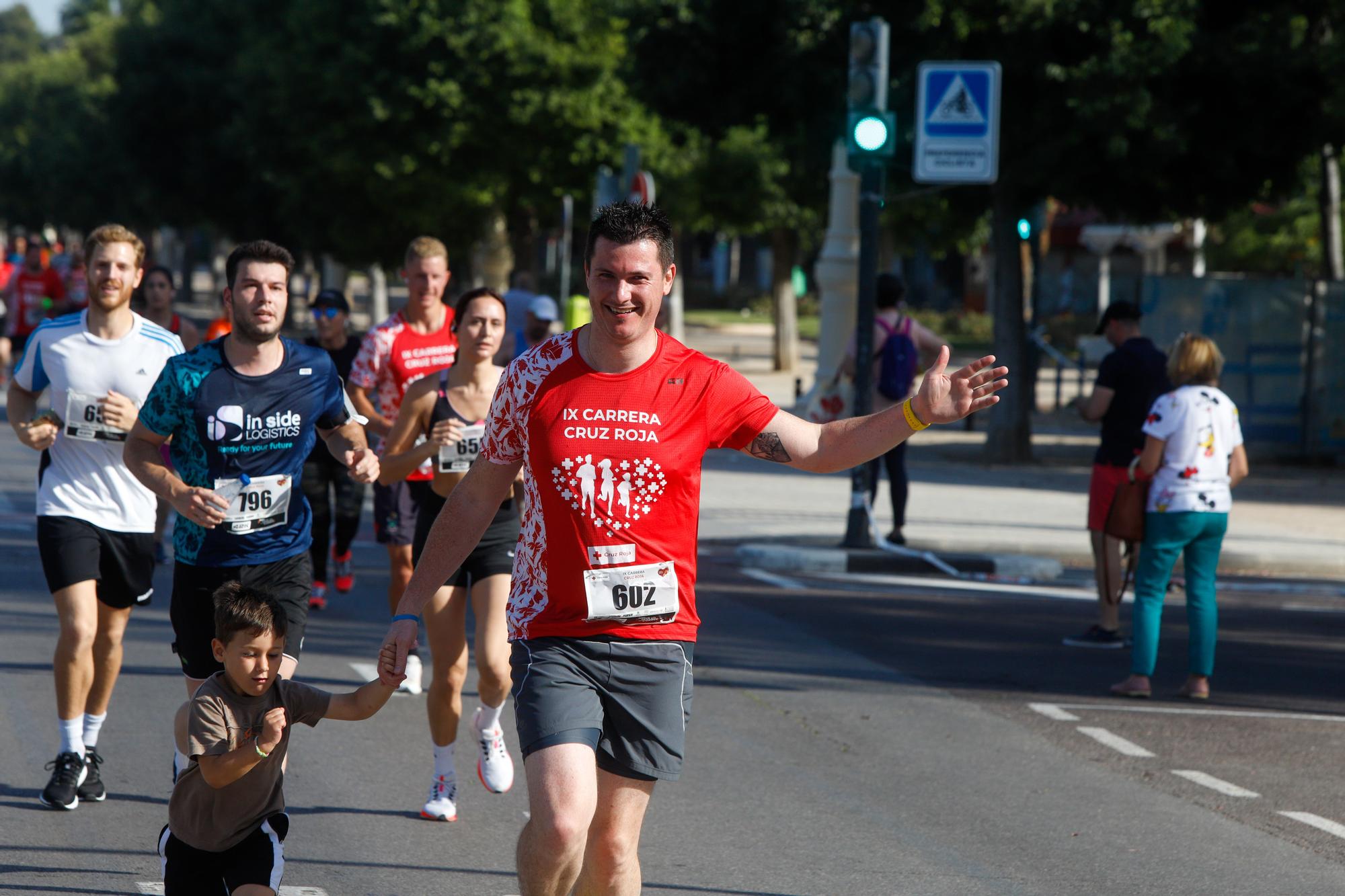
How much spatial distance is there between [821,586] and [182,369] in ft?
22.8

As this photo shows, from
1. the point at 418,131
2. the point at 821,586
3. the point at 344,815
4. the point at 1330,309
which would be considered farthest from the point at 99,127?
the point at 344,815

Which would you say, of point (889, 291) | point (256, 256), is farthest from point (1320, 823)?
point (889, 291)

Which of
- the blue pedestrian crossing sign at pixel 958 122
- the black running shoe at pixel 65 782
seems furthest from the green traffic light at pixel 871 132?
the black running shoe at pixel 65 782

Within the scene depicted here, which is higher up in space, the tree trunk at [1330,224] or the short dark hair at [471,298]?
Result: the tree trunk at [1330,224]

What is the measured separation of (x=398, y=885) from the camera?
5297 mm

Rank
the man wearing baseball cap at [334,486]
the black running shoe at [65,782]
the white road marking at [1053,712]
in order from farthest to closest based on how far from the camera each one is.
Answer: the man wearing baseball cap at [334,486]
the white road marking at [1053,712]
the black running shoe at [65,782]

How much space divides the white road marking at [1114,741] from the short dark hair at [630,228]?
421 cm

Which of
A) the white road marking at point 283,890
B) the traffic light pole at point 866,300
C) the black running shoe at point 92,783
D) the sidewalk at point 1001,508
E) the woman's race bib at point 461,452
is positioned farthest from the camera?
the sidewalk at point 1001,508

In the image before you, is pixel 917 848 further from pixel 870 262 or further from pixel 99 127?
pixel 99 127

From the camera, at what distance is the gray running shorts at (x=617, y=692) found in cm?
404

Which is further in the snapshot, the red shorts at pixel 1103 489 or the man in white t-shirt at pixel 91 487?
the red shorts at pixel 1103 489

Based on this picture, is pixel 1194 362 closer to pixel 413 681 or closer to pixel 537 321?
pixel 413 681

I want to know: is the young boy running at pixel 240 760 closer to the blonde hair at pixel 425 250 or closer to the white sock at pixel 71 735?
the white sock at pixel 71 735

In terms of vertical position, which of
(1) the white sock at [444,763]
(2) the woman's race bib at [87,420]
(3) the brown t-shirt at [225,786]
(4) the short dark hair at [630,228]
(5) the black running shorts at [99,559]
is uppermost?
(4) the short dark hair at [630,228]
